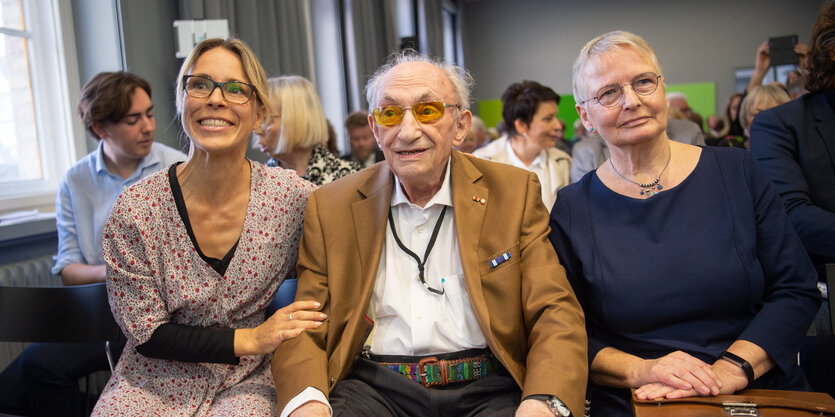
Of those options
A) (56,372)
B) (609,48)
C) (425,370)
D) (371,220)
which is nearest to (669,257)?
(609,48)

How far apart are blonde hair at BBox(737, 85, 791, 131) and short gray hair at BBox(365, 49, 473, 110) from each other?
3.13 meters

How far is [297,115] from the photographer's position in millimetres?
3510

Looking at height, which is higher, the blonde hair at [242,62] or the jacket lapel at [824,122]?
the blonde hair at [242,62]

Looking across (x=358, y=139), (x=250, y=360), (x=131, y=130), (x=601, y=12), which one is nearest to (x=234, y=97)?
(x=250, y=360)

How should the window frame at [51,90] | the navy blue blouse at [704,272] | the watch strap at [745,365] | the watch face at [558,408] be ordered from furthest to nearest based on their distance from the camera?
1. the window frame at [51,90]
2. the navy blue blouse at [704,272]
3. the watch strap at [745,365]
4. the watch face at [558,408]

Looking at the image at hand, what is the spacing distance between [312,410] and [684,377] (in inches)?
38.4

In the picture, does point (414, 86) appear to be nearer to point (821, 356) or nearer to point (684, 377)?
point (684, 377)

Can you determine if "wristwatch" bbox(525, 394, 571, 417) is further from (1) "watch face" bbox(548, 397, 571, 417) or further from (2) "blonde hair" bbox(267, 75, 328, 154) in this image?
(2) "blonde hair" bbox(267, 75, 328, 154)

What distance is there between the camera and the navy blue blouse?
1.81 m

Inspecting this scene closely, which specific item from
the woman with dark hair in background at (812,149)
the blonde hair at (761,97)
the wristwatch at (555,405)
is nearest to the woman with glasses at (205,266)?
the wristwatch at (555,405)

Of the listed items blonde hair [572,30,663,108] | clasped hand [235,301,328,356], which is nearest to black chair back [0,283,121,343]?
clasped hand [235,301,328,356]

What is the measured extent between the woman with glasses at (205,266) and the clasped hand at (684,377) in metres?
0.94

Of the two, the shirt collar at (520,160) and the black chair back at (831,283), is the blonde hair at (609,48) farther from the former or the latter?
the shirt collar at (520,160)

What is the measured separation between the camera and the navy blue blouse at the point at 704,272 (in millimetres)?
1807
